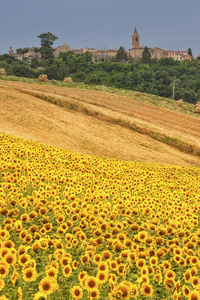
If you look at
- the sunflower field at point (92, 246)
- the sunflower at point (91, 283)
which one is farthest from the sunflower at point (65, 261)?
the sunflower at point (91, 283)

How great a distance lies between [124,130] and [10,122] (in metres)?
13.3

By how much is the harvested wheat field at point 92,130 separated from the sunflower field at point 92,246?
16.9m

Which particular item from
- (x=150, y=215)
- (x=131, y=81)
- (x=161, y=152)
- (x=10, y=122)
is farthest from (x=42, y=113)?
(x=131, y=81)

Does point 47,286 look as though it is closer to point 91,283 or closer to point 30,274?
point 30,274

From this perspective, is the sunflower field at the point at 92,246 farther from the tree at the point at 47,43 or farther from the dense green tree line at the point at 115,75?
the tree at the point at 47,43

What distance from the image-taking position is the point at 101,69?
141500mm

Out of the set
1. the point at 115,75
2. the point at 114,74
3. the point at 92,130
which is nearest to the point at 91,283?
the point at 92,130

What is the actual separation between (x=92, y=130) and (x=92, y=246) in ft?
93.1

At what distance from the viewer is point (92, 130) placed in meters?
33.8

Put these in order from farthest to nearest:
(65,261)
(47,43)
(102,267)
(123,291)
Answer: (47,43) < (65,261) < (102,267) < (123,291)

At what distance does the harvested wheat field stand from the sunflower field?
1692 centimetres

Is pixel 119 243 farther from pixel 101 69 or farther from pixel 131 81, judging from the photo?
pixel 101 69

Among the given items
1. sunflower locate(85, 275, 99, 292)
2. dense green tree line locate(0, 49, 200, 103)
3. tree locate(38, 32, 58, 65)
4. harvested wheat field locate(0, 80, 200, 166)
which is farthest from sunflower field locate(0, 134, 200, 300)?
tree locate(38, 32, 58, 65)

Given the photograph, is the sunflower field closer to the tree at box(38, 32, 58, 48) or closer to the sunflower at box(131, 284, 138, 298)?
the sunflower at box(131, 284, 138, 298)
